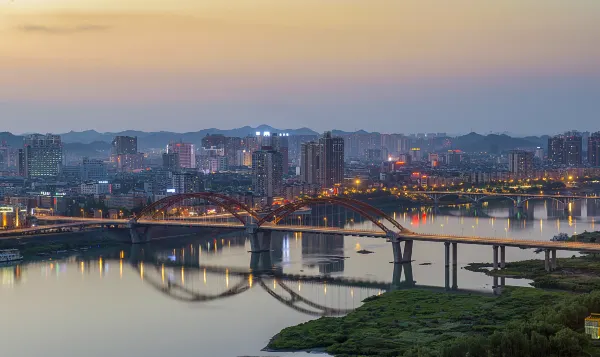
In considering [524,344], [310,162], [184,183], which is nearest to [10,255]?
[524,344]

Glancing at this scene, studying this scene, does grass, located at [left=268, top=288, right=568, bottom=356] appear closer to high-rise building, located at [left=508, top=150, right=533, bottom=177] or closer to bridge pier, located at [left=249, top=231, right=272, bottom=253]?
bridge pier, located at [left=249, top=231, right=272, bottom=253]

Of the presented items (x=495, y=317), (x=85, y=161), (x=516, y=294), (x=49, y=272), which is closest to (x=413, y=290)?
(x=516, y=294)

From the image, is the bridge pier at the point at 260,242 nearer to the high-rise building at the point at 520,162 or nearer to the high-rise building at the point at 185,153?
the high-rise building at the point at 520,162

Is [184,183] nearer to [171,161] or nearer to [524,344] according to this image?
[171,161]

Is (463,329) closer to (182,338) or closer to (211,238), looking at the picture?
(182,338)

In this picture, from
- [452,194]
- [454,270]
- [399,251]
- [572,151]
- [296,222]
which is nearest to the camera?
[454,270]

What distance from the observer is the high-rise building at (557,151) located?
9919 centimetres

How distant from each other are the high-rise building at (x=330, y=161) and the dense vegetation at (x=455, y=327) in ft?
139

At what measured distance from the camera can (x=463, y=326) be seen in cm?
1619

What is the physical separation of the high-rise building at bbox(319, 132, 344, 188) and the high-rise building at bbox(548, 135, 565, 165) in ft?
139

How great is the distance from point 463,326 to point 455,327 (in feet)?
0.52

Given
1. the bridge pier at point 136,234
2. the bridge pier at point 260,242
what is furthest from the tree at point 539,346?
the bridge pier at point 136,234

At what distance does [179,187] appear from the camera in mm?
51625

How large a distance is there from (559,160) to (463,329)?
86679 mm
